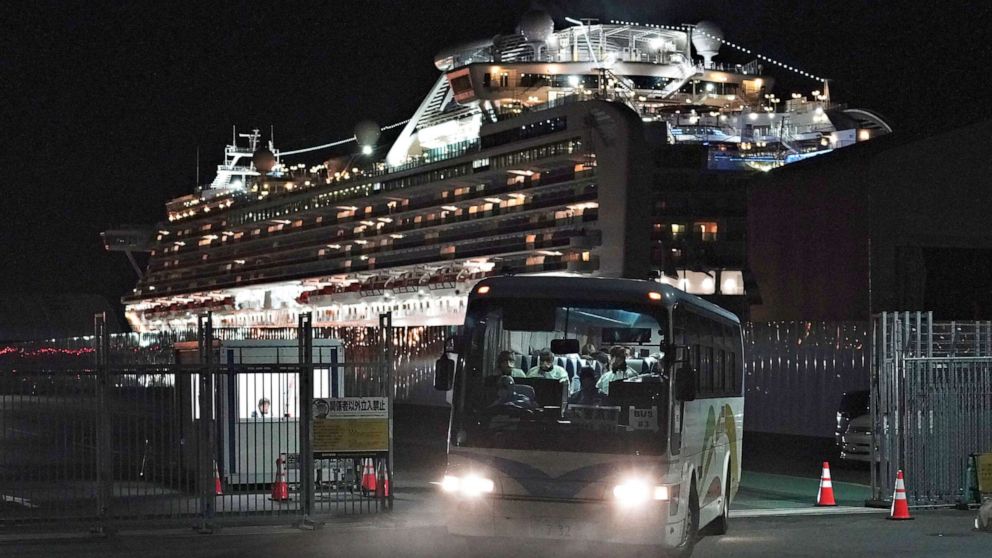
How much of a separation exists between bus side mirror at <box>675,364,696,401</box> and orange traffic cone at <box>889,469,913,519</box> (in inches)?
194

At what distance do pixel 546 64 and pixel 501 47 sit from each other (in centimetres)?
476

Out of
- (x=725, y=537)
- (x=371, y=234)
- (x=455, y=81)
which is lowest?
(x=725, y=537)

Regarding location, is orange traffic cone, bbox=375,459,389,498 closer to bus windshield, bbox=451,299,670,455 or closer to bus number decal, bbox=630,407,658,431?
bus windshield, bbox=451,299,670,455

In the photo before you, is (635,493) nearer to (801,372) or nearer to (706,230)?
(801,372)

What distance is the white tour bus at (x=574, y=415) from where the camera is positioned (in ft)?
39.0

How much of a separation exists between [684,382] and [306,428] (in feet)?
14.9

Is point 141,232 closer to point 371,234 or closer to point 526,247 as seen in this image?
point 371,234

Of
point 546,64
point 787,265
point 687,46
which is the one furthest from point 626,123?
point 787,265

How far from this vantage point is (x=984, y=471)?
17.2 m

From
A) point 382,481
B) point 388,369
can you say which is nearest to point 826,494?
point 382,481

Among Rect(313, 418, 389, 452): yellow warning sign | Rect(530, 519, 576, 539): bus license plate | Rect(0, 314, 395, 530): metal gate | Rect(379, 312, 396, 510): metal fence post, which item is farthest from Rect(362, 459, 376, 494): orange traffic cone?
Rect(530, 519, 576, 539): bus license plate

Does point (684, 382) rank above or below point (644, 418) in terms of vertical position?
above

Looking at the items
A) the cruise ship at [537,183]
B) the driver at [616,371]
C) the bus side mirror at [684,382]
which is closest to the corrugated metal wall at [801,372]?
the bus side mirror at [684,382]

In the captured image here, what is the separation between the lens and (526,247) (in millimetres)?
82000
